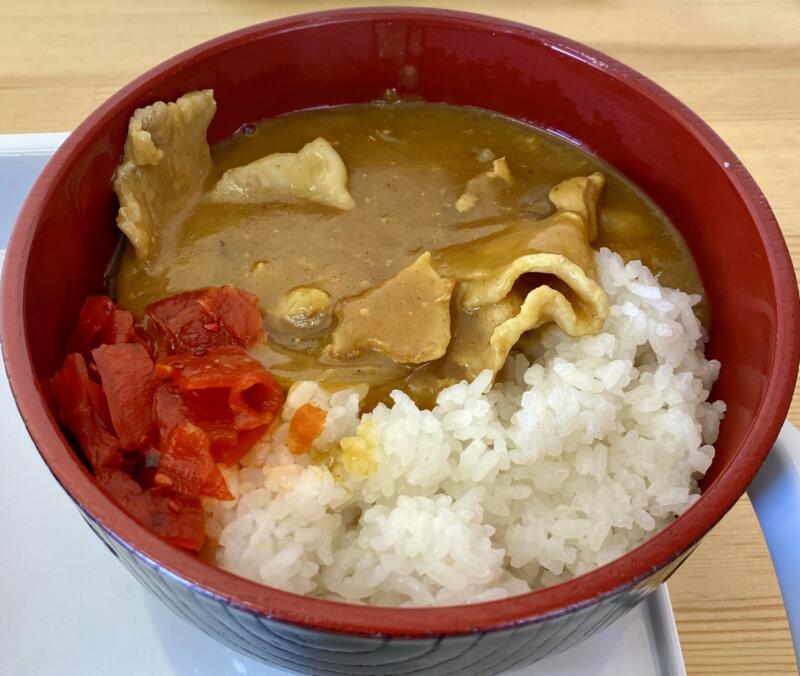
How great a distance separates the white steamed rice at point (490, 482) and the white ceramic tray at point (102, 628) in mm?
156

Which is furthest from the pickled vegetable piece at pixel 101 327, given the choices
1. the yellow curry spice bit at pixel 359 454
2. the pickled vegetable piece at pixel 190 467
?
the yellow curry spice bit at pixel 359 454

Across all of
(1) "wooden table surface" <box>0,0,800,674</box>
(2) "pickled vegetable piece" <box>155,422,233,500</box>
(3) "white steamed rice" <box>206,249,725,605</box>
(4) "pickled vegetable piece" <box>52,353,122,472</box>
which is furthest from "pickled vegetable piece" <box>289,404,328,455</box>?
(1) "wooden table surface" <box>0,0,800,674</box>

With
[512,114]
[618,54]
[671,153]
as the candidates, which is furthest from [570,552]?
[618,54]

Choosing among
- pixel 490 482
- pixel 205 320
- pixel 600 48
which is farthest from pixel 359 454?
pixel 600 48

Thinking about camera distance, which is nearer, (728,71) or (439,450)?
(439,450)

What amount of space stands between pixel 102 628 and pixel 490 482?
67 centimetres

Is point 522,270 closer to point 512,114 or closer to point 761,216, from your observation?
point 761,216

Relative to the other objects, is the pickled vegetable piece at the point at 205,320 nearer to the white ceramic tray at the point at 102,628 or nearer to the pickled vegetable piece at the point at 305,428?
the pickled vegetable piece at the point at 305,428

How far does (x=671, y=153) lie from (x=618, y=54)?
3.46 feet

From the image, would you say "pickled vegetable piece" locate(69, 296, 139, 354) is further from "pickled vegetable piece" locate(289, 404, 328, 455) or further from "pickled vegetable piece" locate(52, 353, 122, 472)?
"pickled vegetable piece" locate(289, 404, 328, 455)

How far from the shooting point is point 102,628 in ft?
4.64

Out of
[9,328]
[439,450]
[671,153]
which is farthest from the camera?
[671,153]

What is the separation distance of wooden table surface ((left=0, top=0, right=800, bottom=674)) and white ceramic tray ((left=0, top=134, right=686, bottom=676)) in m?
1.18

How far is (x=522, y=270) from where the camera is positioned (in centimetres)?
152
